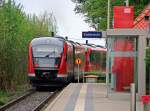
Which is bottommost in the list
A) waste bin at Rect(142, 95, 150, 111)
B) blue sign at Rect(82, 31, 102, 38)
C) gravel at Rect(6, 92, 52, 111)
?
gravel at Rect(6, 92, 52, 111)

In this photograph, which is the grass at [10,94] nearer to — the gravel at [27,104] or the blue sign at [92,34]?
the gravel at [27,104]

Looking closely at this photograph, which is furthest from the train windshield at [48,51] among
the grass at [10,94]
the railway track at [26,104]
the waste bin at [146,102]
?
the waste bin at [146,102]

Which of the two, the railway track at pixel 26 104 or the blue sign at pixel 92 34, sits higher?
the blue sign at pixel 92 34

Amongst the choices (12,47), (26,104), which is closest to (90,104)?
(26,104)

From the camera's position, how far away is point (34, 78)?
40312mm

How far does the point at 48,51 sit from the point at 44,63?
0.76 metres

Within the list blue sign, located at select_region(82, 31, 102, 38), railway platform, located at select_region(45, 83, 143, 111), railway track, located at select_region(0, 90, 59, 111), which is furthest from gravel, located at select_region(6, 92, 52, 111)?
blue sign, located at select_region(82, 31, 102, 38)

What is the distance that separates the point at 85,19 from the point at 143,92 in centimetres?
4131

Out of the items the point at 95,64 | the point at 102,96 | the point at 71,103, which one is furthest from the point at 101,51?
the point at 71,103

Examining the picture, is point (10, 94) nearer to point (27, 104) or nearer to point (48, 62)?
point (48, 62)

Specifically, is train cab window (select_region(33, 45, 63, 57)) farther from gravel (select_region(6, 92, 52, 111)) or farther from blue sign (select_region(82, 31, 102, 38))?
blue sign (select_region(82, 31, 102, 38))

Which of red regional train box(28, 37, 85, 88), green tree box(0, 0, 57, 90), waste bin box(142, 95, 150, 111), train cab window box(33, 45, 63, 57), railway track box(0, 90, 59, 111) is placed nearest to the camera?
waste bin box(142, 95, 150, 111)

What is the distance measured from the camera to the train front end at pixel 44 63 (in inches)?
1588

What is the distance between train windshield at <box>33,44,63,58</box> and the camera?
40.4m
